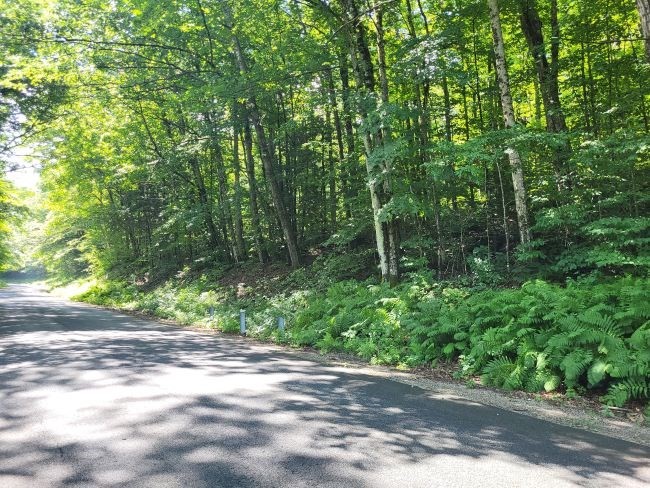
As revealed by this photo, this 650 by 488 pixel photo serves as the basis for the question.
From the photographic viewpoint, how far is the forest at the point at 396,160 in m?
7.73

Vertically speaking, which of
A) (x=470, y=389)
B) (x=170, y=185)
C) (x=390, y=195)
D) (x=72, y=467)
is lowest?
(x=470, y=389)

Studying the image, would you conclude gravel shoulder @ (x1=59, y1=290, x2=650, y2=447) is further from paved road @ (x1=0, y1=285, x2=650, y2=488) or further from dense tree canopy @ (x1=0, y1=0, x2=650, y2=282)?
dense tree canopy @ (x1=0, y1=0, x2=650, y2=282)

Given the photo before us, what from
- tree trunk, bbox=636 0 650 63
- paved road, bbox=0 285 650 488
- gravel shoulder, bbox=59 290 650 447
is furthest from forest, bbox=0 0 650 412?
paved road, bbox=0 285 650 488

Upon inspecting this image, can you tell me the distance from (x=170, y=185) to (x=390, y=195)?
1885 centimetres

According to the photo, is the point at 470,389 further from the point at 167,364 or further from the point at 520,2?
the point at 520,2

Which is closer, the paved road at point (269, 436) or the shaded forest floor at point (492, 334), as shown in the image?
the paved road at point (269, 436)

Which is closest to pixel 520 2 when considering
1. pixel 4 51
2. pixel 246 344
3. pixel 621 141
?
pixel 621 141

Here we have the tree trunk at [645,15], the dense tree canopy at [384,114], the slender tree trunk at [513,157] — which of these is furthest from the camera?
the slender tree trunk at [513,157]

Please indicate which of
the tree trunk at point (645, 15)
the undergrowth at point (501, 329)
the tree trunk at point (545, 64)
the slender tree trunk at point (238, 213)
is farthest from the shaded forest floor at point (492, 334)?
the slender tree trunk at point (238, 213)

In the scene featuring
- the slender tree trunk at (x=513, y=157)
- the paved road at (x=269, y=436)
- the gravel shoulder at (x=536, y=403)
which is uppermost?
the slender tree trunk at (x=513, y=157)

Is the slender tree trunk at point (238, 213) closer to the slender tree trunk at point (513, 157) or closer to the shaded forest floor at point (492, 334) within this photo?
the shaded forest floor at point (492, 334)

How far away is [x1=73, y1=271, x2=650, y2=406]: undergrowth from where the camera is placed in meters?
5.72

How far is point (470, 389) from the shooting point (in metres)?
6.48

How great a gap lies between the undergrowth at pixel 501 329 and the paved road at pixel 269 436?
1188 millimetres
